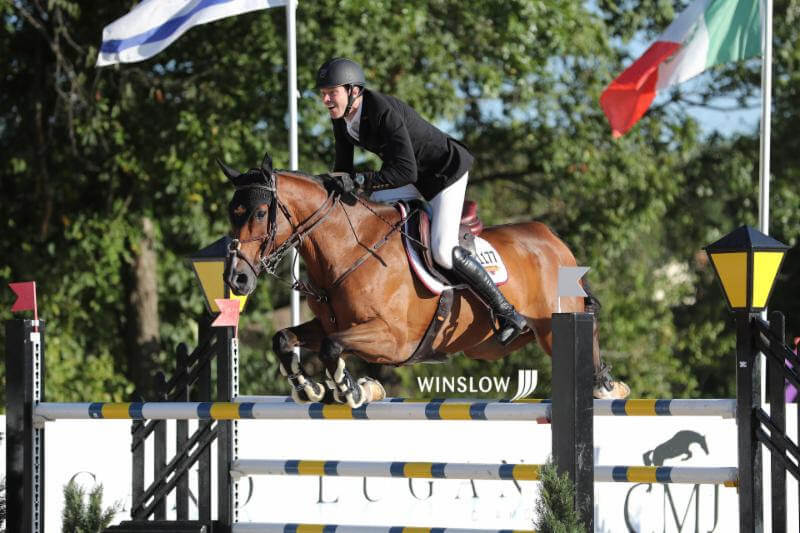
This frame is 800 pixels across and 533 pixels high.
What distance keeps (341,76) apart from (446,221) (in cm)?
78

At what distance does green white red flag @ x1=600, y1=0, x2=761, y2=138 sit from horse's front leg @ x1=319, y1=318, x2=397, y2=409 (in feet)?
18.4

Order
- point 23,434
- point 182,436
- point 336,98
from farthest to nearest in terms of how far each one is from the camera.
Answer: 1. point 182,436
2. point 23,434
3. point 336,98

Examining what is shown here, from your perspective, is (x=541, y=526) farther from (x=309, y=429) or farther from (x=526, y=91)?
(x=526, y=91)

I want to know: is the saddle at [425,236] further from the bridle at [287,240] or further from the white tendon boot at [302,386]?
the white tendon boot at [302,386]

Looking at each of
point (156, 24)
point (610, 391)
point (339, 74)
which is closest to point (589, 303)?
point (610, 391)

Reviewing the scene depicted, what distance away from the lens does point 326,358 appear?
4.99 meters

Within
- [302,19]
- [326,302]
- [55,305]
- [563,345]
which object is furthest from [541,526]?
[55,305]

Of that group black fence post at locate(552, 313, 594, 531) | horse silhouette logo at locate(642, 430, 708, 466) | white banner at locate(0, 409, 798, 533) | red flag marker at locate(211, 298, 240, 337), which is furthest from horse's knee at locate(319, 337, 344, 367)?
horse silhouette logo at locate(642, 430, 708, 466)

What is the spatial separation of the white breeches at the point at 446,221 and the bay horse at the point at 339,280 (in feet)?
0.47

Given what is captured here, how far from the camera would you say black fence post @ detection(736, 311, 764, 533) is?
481 centimetres

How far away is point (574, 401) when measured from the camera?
4.64 meters

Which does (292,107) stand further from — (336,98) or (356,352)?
(356,352)

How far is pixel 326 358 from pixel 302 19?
836 centimetres

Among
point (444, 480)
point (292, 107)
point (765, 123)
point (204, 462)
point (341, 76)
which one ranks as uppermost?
point (292, 107)
